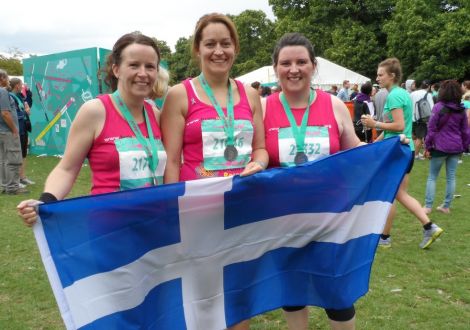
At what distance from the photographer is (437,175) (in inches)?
259

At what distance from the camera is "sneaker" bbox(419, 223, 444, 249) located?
5152mm

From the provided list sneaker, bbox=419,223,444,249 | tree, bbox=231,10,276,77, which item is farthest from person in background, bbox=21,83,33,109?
tree, bbox=231,10,276,77

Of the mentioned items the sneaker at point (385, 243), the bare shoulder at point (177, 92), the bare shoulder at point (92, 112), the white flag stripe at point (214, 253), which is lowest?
the sneaker at point (385, 243)

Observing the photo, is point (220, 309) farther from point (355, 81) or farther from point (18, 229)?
point (355, 81)

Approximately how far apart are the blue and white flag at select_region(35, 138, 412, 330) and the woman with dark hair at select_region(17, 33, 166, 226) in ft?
0.59

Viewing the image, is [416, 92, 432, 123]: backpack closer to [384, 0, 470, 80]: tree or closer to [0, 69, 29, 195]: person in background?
[0, 69, 29, 195]: person in background

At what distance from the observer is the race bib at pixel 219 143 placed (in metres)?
2.48

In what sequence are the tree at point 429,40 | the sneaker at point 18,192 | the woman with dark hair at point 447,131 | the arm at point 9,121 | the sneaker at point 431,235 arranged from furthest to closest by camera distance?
the tree at point 429,40 → the sneaker at point 18,192 → the arm at point 9,121 → the woman with dark hair at point 447,131 → the sneaker at point 431,235

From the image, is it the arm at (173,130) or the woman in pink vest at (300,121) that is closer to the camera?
the arm at (173,130)

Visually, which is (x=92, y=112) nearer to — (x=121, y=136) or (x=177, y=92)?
(x=121, y=136)

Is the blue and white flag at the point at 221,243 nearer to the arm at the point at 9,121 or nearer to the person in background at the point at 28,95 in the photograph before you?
the arm at the point at 9,121

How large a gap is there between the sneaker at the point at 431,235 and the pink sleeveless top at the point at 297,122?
305cm

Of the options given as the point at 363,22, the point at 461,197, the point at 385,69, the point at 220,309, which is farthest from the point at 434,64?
the point at 220,309

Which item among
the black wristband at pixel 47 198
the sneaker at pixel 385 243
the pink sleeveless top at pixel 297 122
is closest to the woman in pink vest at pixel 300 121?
the pink sleeveless top at pixel 297 122
